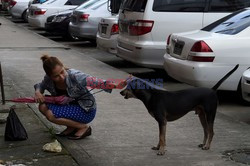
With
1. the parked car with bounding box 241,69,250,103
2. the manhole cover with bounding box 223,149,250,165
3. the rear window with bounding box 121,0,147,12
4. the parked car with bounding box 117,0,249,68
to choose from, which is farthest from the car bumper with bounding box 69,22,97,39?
the manhole cover with bounding box 223,149,250,165

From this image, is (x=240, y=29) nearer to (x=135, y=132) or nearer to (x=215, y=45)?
(x=215, y=45)

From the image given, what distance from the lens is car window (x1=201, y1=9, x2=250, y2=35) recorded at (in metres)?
7.25

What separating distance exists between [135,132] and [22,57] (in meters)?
6.67

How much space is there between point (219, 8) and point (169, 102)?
4544 millimetres

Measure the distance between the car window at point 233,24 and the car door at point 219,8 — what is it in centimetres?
78

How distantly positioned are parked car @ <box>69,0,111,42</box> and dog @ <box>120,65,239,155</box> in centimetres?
886

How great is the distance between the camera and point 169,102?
15.5ft

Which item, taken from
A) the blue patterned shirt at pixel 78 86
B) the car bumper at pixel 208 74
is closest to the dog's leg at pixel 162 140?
the blue patterned shirt at pixel 78 86

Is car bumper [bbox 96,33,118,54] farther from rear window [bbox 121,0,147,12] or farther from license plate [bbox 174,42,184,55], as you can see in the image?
license plate [bbox 174,42,184,55]

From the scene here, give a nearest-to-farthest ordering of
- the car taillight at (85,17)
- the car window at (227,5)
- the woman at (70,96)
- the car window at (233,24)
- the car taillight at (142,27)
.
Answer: the woman at (70,96)
the car window at (233,24)
the car taillight at (142,27)
the car window at (227,5)
the car taillight at (85,17)

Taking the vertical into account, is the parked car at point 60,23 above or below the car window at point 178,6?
below

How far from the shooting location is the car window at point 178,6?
342 inches

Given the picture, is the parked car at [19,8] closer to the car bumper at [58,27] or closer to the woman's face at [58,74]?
the car bumper at [58,27]

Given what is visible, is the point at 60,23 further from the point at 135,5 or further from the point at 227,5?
the point at 227,5
